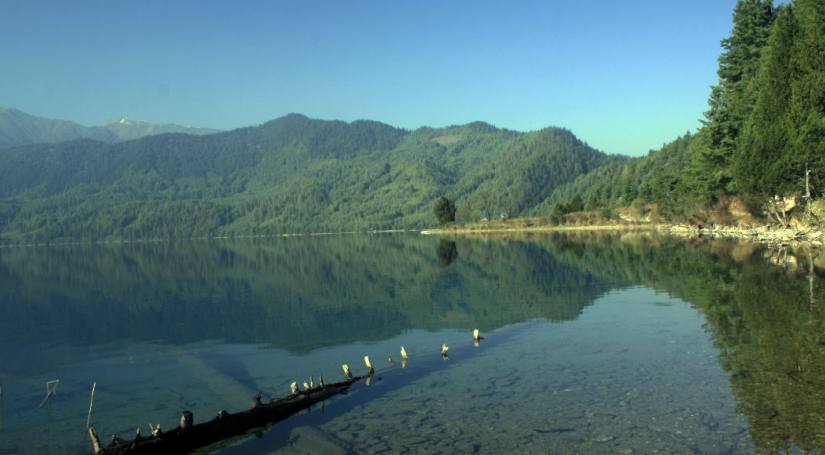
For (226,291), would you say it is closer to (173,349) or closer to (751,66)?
(173,349)

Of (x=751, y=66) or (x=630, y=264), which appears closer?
(x=630, y=264)

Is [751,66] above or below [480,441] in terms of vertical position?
above

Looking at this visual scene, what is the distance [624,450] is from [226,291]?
6111cm

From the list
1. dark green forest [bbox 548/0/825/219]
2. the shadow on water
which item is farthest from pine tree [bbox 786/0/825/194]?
the shadow on water

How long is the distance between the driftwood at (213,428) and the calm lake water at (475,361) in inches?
23.8

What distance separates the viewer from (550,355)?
3089 cm

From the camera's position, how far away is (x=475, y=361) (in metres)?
30.8

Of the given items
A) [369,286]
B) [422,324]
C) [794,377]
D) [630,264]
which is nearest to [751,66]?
[630,264]

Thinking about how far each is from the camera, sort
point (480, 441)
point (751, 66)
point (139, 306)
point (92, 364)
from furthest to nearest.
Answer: point (751, 66)
point (139, 306)
point (92, 364)
point (480, 441)

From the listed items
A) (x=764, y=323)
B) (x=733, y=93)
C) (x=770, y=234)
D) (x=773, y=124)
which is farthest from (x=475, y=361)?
(x=733, y=93)

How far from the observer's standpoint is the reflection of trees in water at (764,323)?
722 inches

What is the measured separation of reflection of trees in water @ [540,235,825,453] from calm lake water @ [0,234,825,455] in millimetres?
125

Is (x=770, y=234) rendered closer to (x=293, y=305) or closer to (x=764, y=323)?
(x=764, y=323)

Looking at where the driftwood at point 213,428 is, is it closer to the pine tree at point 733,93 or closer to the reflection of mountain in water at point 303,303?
the reflection of mountain in water at point 303,303
